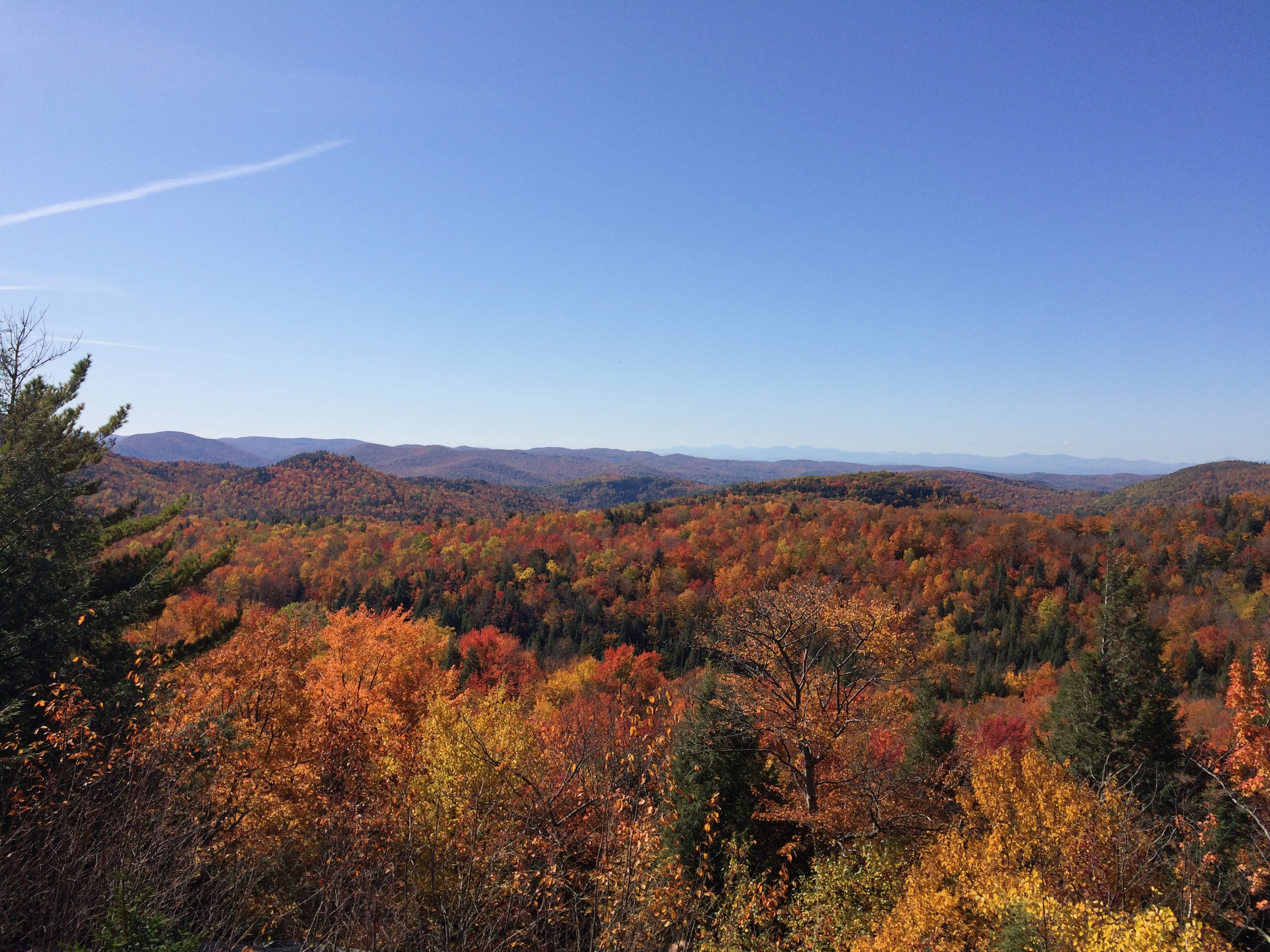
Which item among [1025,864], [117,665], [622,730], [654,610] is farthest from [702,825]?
[654,610]

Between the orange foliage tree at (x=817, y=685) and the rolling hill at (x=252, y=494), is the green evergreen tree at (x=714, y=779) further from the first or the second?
the rolling hill at (x=252, y=494)

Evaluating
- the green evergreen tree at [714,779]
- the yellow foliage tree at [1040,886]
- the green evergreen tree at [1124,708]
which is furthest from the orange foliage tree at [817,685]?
the green evergreen tree at [1124,708]

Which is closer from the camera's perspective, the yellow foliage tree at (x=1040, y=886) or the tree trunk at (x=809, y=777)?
the yellow foliage tree at (x=1040, y=886)

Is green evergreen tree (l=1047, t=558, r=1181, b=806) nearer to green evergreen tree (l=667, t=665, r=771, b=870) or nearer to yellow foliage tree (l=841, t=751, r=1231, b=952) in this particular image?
yellow foliage tree (l=841, t=751, r=1231, b=952)

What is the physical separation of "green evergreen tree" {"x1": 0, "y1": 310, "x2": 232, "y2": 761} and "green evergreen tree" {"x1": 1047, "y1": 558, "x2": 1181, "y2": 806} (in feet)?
90.3

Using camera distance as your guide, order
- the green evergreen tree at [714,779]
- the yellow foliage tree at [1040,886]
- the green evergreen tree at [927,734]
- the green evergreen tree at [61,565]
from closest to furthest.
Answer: the yellow foliage tree at [1040,886] → the green evergreen tree at [61,565] → the green evergreen tree at [714,779] → the green evergreen tree at [927,734]

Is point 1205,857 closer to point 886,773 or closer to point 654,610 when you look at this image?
point 886,773

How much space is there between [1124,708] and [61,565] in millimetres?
31418

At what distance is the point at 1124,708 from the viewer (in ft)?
67.5

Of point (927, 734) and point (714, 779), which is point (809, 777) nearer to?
point (714, 779)

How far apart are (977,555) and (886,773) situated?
10300 centimetres

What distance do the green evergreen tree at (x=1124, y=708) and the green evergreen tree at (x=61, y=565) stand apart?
27538 millimetres

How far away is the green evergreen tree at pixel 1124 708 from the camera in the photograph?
19.9 m

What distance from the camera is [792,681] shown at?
14305 mm
